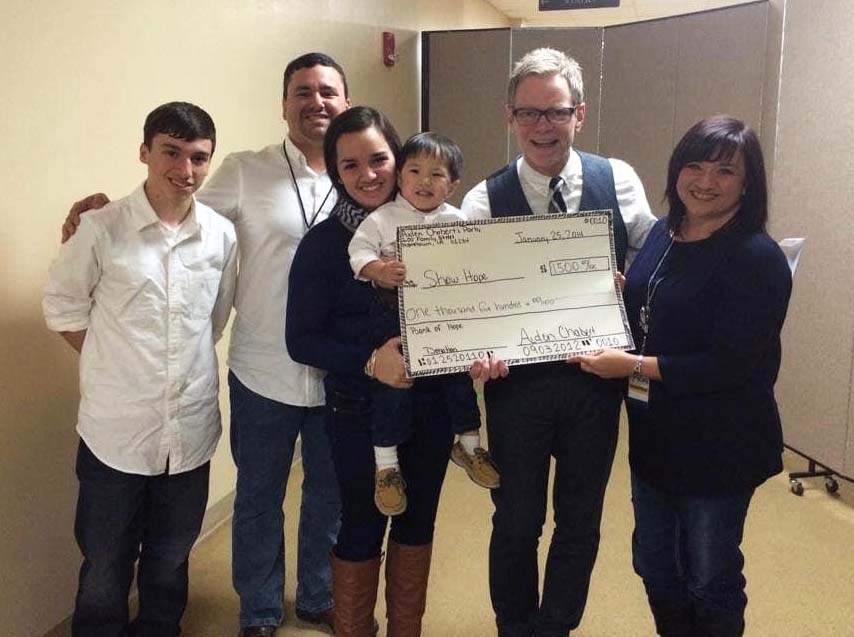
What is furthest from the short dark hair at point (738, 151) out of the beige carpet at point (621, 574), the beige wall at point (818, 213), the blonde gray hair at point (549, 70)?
the beige wall at point (818, 213)

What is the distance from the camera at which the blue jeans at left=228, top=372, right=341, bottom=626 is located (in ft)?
6.33

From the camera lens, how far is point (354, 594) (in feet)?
5.66

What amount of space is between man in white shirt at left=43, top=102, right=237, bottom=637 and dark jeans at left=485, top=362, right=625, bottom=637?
2.44ft

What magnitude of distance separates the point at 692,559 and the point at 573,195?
89 cm

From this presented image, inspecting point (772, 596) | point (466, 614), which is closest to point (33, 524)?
point (466, 614)

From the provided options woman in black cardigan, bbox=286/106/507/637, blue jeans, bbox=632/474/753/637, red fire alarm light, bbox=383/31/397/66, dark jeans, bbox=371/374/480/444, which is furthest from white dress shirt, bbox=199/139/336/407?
red fire alarm light, bbox=383/31/397/66

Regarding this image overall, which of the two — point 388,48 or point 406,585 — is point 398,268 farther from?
point 388,48

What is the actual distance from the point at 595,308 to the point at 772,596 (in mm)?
1402

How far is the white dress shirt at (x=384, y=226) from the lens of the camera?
60.2 inches

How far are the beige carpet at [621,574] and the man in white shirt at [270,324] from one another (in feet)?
1.11

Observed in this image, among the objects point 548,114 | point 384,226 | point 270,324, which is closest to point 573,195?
point 548,114

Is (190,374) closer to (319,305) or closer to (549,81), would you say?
(319,305)

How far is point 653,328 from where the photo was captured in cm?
162

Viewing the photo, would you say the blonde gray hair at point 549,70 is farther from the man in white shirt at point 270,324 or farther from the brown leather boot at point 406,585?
the brown leather boot at point 406,585
